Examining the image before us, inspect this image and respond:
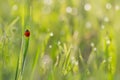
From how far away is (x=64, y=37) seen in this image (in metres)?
2.52

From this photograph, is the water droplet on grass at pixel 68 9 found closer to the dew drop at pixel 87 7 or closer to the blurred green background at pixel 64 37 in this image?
the blurred green background at pixel 64 37

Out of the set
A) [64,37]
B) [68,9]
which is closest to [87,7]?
[68,9]

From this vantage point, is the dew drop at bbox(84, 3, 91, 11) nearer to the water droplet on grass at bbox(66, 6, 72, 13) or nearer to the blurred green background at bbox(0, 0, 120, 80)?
the blurred green background at bbox(0, 0, 120, 80)

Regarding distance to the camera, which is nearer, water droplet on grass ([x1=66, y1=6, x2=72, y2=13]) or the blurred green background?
the blurred green background

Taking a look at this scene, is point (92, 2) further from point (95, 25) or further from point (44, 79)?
point (44, 79)

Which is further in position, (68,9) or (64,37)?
(68,9)

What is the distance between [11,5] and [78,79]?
109cm

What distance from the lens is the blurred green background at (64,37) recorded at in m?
1.76

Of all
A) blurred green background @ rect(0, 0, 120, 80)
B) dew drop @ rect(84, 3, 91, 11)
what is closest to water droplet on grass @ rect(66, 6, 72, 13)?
blurred green background @ rect(0, 0, 120, 80)

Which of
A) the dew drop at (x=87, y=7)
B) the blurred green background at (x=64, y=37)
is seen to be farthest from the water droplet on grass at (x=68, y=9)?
the dew drop at (x=87, y=7)

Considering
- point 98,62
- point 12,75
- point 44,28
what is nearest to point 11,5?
point 44,28

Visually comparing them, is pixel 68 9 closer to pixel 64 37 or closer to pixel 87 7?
pixel 87 7

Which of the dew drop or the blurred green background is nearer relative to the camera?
the blurred green background

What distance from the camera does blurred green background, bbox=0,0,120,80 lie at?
A: 1762 mm
